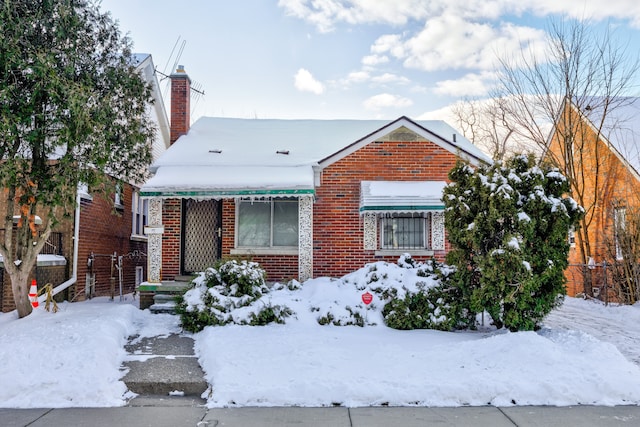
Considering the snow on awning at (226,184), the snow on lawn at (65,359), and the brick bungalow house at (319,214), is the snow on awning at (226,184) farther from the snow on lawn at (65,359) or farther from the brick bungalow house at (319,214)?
the snow on lawn at (65,359)

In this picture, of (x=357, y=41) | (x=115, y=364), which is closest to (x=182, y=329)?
(x=115, y=364)

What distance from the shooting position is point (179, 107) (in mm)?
13625

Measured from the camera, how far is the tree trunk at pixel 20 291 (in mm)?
8484

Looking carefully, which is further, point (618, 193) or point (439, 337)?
point (618, 193)

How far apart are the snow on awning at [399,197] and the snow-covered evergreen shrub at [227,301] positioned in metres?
3.21

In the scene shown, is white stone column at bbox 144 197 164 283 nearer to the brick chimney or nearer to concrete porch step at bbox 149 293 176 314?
concrete porch step at bbox 149 293 176 314

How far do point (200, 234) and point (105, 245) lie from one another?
355cm

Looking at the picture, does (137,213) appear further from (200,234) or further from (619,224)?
(619,224)

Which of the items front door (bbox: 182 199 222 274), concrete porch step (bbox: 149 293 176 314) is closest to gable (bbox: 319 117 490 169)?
front door (bbox: 182 199 222 274)

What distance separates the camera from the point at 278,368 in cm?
591

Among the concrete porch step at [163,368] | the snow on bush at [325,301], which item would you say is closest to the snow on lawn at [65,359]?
the concrete porch step at [163,368]

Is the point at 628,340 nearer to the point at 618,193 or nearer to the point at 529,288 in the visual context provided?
the point at 529,288

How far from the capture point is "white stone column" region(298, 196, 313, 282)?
1106 centimetres

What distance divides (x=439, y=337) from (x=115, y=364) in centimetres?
474
